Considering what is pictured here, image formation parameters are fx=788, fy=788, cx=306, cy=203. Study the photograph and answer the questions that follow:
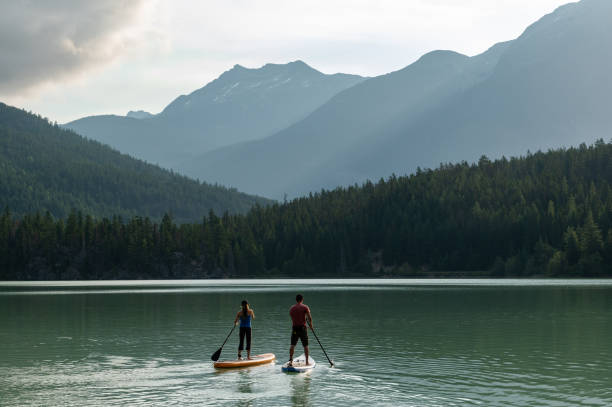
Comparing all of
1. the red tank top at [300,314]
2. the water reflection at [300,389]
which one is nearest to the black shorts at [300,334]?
the red tank top at [300,314]

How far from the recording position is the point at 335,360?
44688 mm

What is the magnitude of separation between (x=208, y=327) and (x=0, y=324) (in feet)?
66.0

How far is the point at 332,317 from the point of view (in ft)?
247

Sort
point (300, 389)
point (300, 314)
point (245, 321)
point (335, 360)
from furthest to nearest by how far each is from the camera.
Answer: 1. point (335, 360)
2. point (245, 321)
3. point (300, 314)
4. point (300, 389)

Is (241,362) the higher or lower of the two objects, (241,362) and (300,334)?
the lower

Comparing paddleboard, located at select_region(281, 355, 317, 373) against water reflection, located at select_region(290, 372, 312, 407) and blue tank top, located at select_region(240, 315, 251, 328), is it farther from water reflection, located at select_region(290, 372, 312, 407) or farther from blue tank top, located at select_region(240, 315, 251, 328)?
blue tank top, located at select_region(240, 315, 251, 328)

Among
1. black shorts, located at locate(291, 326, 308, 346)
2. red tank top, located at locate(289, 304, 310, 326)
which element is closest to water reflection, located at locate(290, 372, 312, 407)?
black shorts, located at locate(291, 326, 308, 346)

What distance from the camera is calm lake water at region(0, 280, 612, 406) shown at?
34.0m

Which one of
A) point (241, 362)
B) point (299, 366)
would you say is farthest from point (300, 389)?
point (241, 362)

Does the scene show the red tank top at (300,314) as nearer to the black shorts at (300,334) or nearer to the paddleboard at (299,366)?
the black shorts at (300,334)

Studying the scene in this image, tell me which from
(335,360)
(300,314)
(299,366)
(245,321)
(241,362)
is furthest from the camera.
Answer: (335,360)

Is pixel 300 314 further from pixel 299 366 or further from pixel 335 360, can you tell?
pixel 335 360

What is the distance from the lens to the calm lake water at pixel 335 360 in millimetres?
34000

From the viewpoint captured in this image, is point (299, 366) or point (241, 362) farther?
point (241, 362)
